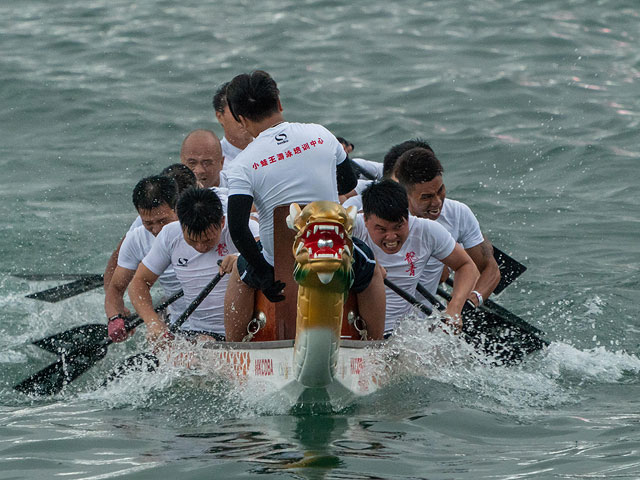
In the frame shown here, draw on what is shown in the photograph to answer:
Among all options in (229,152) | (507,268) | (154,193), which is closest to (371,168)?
(229,152)

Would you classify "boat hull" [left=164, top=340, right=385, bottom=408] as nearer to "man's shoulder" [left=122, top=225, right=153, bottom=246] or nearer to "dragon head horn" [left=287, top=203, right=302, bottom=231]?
"dragon head horn" [left=287, top=203, right=302, bottom=231]

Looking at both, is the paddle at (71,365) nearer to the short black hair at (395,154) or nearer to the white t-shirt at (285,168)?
the white t-shirt at (285,168)

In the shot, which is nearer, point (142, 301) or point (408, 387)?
point (408, 387)

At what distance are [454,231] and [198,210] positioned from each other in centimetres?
177

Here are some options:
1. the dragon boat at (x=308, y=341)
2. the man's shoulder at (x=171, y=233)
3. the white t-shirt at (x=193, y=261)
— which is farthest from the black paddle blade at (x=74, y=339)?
the man's shoulder at (x=171, y=233)

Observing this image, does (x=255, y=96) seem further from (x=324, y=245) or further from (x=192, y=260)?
(x=192, y=260)

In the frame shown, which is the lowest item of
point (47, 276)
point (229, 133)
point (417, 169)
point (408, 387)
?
point (408, 387)

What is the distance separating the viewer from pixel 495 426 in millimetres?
5832

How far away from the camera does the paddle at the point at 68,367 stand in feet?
23.0

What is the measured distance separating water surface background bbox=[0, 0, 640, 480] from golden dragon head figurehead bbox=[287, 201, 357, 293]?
2.88ft

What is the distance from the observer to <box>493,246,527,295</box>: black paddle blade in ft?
26.2

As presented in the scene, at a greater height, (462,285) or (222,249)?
(222,249)

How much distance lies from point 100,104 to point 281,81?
8.54ft

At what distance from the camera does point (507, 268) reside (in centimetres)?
803
